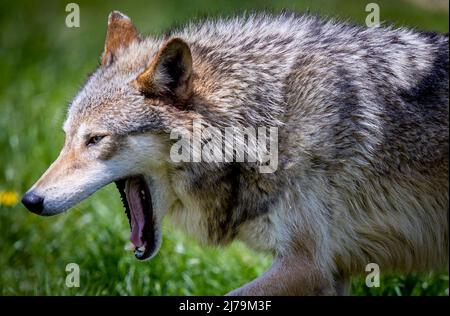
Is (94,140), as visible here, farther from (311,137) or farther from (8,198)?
(8,198)


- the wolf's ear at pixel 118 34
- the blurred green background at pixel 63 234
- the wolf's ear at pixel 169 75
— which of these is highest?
the wolf's ear at pixel 118 34

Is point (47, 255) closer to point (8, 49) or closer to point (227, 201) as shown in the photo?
point (227, 201)

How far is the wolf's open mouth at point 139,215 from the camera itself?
14.9 ft

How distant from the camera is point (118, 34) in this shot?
16.2 ft

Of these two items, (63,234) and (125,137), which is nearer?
(125,137)

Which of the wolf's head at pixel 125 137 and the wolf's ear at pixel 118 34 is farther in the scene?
the wolf's ear at pixel 118 34

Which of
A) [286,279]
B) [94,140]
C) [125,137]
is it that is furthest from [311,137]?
[94,140]

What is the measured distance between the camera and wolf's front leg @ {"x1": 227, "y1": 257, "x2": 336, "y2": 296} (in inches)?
173

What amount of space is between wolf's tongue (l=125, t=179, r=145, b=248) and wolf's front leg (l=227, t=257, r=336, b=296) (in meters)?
0.66

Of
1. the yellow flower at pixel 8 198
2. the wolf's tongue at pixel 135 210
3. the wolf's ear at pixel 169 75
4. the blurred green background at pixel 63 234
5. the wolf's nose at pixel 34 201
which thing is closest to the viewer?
the wolf's nose at pixel 34 201

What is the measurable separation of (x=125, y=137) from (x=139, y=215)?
54 cm

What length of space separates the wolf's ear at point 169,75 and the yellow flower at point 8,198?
2.59 m

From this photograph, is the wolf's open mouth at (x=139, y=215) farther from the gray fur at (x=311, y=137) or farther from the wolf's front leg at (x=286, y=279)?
the wolf's front leg at (x=286, y=279)

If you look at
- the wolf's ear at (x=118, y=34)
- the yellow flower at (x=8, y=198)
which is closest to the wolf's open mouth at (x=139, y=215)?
the wolf's ear at (x=118, y=34)
